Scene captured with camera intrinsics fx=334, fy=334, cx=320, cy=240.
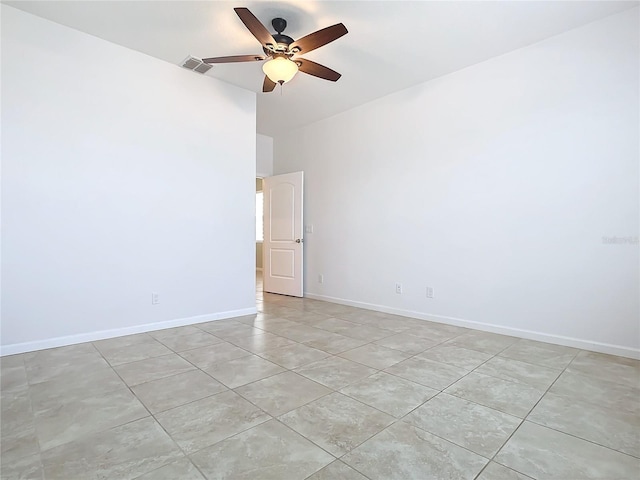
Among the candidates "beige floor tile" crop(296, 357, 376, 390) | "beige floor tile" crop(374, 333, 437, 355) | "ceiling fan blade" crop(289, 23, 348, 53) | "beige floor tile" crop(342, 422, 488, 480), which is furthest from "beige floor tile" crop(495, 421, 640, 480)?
"ceiling fan blade" crop(289, 23, 348, 53)

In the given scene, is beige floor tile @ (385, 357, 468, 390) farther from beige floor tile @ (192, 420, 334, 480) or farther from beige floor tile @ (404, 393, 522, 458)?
beige floor tile @ (192, 420, 334, 480)

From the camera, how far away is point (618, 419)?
6.15 ft

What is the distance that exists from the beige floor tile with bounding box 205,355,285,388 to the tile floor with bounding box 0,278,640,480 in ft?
0.05

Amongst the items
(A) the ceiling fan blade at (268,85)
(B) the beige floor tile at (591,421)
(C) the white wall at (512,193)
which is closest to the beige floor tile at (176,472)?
(B) the beige floor tile at (591,421)

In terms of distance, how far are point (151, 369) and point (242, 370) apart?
27.6 inches

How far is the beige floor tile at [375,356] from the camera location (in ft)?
8.81

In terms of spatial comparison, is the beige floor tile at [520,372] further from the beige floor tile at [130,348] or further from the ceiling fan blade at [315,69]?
the ceiling fan blade at [315,69]

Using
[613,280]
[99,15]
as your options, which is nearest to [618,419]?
[613,280]

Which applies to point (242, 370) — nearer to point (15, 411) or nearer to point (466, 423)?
point (15, 411)

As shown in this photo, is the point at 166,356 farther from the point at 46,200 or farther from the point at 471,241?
the point at 471,241

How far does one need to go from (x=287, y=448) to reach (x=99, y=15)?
3696 millimetres

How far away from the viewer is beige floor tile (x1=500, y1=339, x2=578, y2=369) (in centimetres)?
274

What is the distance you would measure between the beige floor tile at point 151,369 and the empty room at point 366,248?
0.02 meters

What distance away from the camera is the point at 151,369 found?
2.55 m
